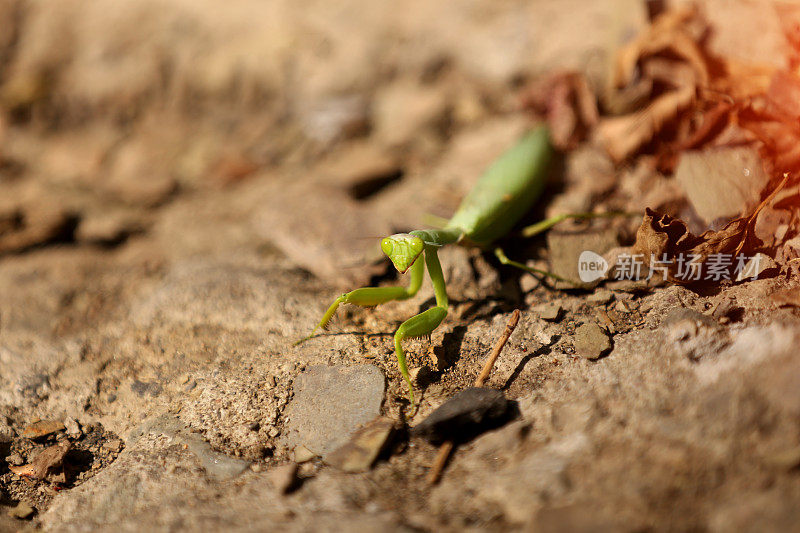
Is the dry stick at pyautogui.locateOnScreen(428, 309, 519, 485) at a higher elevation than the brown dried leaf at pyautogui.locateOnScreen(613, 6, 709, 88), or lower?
lower

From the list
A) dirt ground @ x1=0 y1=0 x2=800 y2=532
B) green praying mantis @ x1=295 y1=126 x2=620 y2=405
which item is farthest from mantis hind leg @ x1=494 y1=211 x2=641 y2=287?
dirt ground @ x1=0 y1=0 x2=800 y2=532

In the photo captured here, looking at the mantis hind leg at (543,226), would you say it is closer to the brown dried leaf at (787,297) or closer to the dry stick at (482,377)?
the dry stick at (482,377)

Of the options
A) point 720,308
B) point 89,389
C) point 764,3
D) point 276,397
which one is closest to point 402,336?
point 276,397

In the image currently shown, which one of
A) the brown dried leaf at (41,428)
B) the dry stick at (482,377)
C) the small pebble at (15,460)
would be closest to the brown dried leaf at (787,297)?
the dry stick at (482,377)

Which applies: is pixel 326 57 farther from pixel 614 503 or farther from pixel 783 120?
pixel 614 503

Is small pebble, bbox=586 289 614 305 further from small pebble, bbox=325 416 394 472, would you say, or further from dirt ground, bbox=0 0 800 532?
small pebble, bbox=325 416 394 472

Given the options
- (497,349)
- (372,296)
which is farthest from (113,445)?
(497,349)

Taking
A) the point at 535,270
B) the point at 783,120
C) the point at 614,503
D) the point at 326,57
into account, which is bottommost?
the point at 614,503
